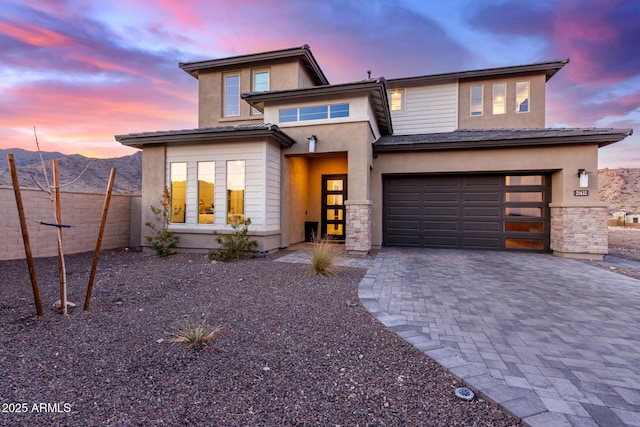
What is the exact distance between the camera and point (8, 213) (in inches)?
285

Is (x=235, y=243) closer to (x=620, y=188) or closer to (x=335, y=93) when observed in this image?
(x=335, y=93)

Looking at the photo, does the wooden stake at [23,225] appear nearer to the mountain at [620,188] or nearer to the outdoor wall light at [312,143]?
the outdoor wall light at [312,143]

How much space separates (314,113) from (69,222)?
837 cm

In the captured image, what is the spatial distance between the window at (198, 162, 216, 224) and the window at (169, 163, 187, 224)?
532 mm

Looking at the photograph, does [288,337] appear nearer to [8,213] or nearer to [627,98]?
[8,213]

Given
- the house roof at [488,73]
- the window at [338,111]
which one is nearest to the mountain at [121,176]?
the window at [338,111]

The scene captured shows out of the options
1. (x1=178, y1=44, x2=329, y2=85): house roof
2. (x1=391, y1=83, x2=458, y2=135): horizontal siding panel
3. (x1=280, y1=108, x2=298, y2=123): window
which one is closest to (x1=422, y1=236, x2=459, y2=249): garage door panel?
(x1=391, y1=83, x2=458, y2=135): horizontal siding panel

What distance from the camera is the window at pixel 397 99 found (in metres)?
12.3

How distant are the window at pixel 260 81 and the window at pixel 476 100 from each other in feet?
28.4

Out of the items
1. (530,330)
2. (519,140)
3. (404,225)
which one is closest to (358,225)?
(404,225)

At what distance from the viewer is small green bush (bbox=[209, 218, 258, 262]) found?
296 inches

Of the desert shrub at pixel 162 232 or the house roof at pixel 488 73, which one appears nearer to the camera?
the desert shrub at pixel 162 232

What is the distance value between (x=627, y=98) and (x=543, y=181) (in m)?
9.37

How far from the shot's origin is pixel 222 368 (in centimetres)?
243
